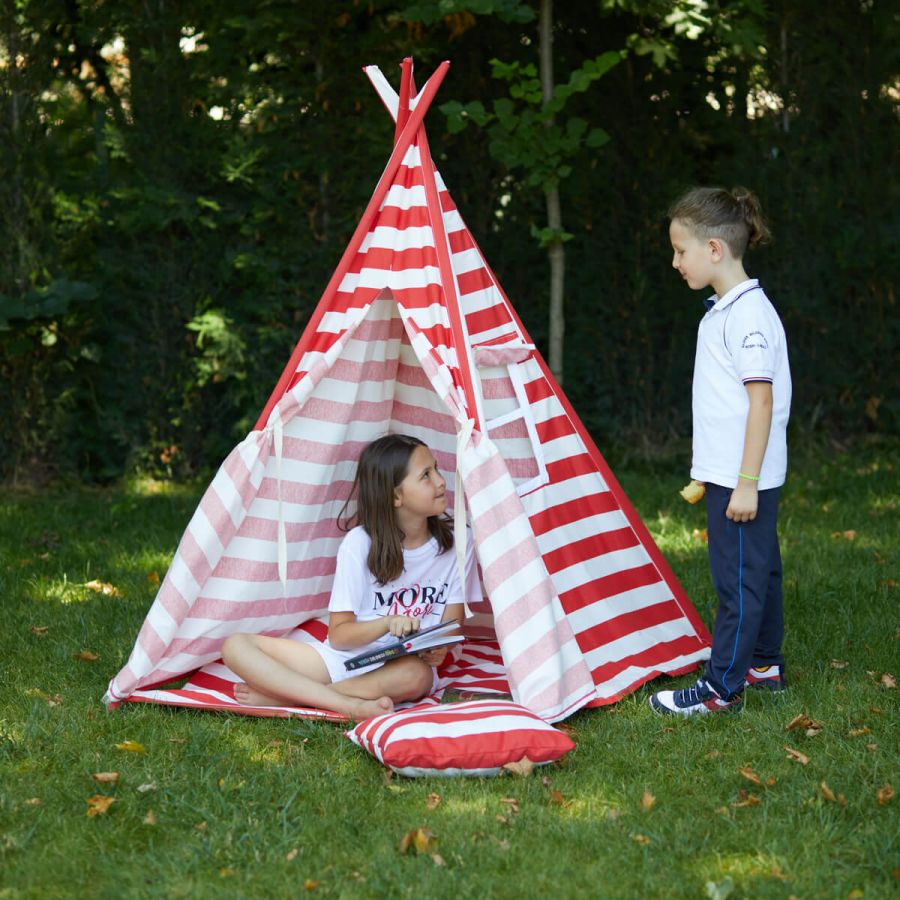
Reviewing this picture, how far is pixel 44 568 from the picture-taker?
563 cm

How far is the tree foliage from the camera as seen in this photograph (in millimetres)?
7535

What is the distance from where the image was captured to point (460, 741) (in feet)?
11.0

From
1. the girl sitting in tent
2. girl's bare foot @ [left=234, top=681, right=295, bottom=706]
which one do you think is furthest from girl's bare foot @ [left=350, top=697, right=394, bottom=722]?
girl's bare foot @ [left=234, top=681, right=295, bottom=706]

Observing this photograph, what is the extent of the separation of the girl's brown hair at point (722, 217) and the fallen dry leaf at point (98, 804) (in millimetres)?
2210

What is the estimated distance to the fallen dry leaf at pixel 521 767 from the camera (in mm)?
3340

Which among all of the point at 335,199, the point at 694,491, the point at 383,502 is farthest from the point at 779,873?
the point at 335,199

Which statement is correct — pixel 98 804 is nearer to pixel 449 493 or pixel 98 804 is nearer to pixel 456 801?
pixel 456 801

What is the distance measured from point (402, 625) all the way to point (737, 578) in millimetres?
980

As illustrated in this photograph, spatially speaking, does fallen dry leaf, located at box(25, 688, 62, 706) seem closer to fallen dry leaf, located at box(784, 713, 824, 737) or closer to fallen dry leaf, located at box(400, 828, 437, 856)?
fallen dry leaf, located at box(400, 828, 437, 856)

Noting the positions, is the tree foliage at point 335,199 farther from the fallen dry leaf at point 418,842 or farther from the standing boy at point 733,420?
the fallen dry leaf at point 418,842

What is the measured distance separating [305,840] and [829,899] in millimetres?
1153

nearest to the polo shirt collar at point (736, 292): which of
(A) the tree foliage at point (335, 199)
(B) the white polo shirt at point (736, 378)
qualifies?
(B) the white polo shirt at point (736, 378)

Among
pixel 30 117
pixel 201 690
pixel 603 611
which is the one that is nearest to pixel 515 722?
pixel 603 611

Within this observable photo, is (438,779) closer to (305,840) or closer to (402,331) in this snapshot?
(305,840)
